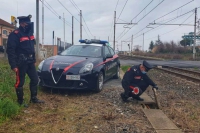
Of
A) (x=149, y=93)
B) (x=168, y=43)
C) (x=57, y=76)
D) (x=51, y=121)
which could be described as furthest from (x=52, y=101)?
(x=168, y=43)

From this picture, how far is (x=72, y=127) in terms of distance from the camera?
396 cm

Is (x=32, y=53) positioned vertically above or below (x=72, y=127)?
above

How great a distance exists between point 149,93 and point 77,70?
234cm

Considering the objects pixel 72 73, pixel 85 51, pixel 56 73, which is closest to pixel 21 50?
pixel 56 73

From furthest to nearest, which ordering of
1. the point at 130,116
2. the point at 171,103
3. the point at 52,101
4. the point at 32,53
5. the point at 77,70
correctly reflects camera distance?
the point at 77,70 → the point at 171,103 → the point at 52,101 → the point at 32,53 → the point at 130,116

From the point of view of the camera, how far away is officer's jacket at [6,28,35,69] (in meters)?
4.82

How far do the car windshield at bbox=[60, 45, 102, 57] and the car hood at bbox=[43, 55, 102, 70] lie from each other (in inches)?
20.8

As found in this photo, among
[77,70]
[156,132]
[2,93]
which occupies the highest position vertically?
[77,70]

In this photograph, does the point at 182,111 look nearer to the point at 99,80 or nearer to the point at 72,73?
the point at 99,80

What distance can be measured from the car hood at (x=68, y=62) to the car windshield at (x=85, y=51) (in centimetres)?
53

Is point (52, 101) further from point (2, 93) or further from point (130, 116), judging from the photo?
point (130, 116)

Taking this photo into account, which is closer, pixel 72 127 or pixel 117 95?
pixel 72 127

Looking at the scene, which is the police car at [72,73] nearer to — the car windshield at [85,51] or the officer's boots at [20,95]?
the car windshield at [85,51]

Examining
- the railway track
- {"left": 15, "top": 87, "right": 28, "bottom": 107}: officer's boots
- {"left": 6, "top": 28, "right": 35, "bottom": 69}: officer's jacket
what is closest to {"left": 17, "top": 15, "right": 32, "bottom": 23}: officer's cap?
{"left": 6, "top": 28, "right": 35, "bottom": 69}: officer's jacket
